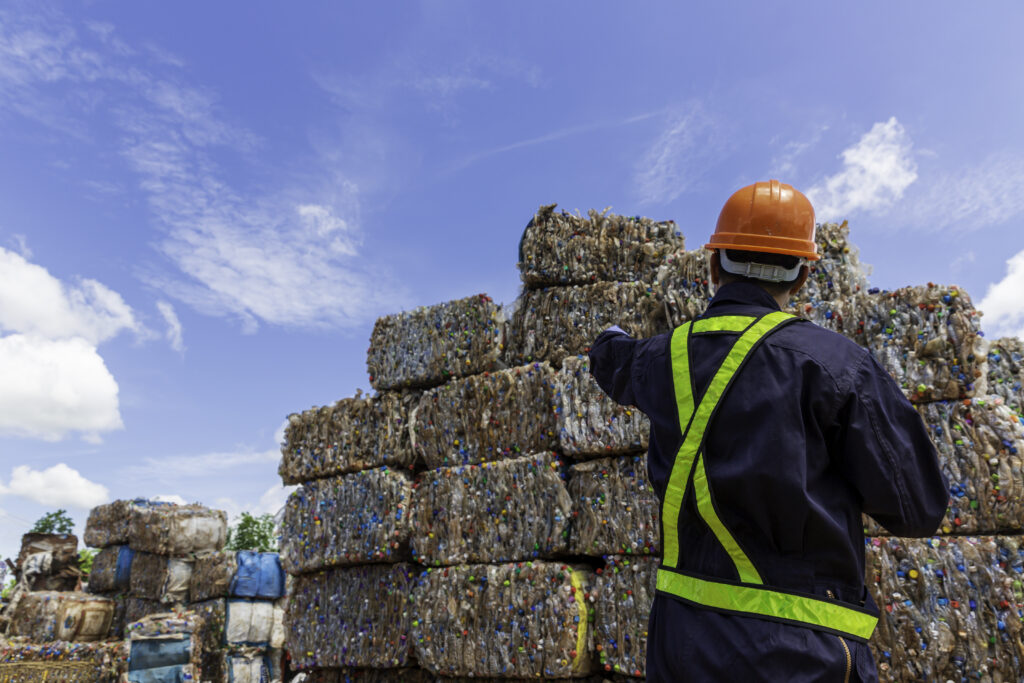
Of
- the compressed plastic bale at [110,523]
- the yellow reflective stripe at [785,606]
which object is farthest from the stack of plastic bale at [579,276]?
the compressed plastic bale at [110,523]

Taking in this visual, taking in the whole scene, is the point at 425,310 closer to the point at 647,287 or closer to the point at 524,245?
the point at 524,245

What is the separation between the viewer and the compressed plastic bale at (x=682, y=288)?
3.94 meters

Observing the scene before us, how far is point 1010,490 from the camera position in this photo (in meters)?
3.04

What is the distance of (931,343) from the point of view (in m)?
3.27

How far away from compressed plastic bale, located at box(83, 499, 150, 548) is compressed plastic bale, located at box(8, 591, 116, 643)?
2.82ft

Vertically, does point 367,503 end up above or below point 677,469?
above

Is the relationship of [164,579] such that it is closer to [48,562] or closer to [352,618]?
[48,562]

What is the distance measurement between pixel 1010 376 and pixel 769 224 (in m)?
1.89

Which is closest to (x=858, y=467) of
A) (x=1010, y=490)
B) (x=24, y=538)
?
(x=1010, y=490)

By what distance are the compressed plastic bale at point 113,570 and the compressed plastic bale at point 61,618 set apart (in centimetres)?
31

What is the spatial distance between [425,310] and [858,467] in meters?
3.61

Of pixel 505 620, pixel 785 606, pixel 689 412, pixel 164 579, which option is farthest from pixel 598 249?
pixel 164 579

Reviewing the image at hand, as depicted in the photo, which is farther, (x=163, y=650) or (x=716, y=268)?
(x=163, y=650)

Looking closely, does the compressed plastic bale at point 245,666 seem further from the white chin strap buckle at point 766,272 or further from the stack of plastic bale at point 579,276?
the white chin strap buckle at point 766,272
